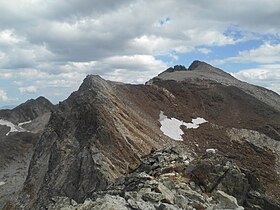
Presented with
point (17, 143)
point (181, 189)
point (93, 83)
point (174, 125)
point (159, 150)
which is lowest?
point (17, 143)

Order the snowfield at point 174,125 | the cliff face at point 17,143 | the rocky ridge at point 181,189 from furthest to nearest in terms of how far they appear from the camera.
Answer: the cliff face at point 17,143, the snowfield at point 174,125, the rocky ridge at point 181,189

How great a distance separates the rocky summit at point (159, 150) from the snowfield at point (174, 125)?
0.50 ft

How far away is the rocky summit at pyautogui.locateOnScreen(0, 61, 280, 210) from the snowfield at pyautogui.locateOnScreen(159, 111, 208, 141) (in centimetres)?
15

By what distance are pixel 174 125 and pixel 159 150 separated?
83.0 ft

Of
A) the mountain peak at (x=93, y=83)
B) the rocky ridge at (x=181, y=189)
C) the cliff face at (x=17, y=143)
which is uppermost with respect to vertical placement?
the mountain peak at (x=93, y=83)

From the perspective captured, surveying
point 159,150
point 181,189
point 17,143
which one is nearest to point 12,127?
point 17,143

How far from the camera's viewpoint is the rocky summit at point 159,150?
2152 centimetres

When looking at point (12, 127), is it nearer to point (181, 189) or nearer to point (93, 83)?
point (93, 83)

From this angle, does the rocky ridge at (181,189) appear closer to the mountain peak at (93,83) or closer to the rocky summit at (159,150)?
the rocky summit at (159,150)

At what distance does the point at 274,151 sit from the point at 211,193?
31.3m

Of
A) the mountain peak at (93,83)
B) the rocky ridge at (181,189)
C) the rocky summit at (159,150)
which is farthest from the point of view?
the mountain peak at (93,83)

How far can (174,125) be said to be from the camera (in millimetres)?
54938

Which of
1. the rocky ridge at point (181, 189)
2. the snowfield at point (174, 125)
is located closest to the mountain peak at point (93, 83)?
the snowfield at point (174, 125)

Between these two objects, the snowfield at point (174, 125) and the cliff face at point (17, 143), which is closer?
the snowfield at point (174, 125)
